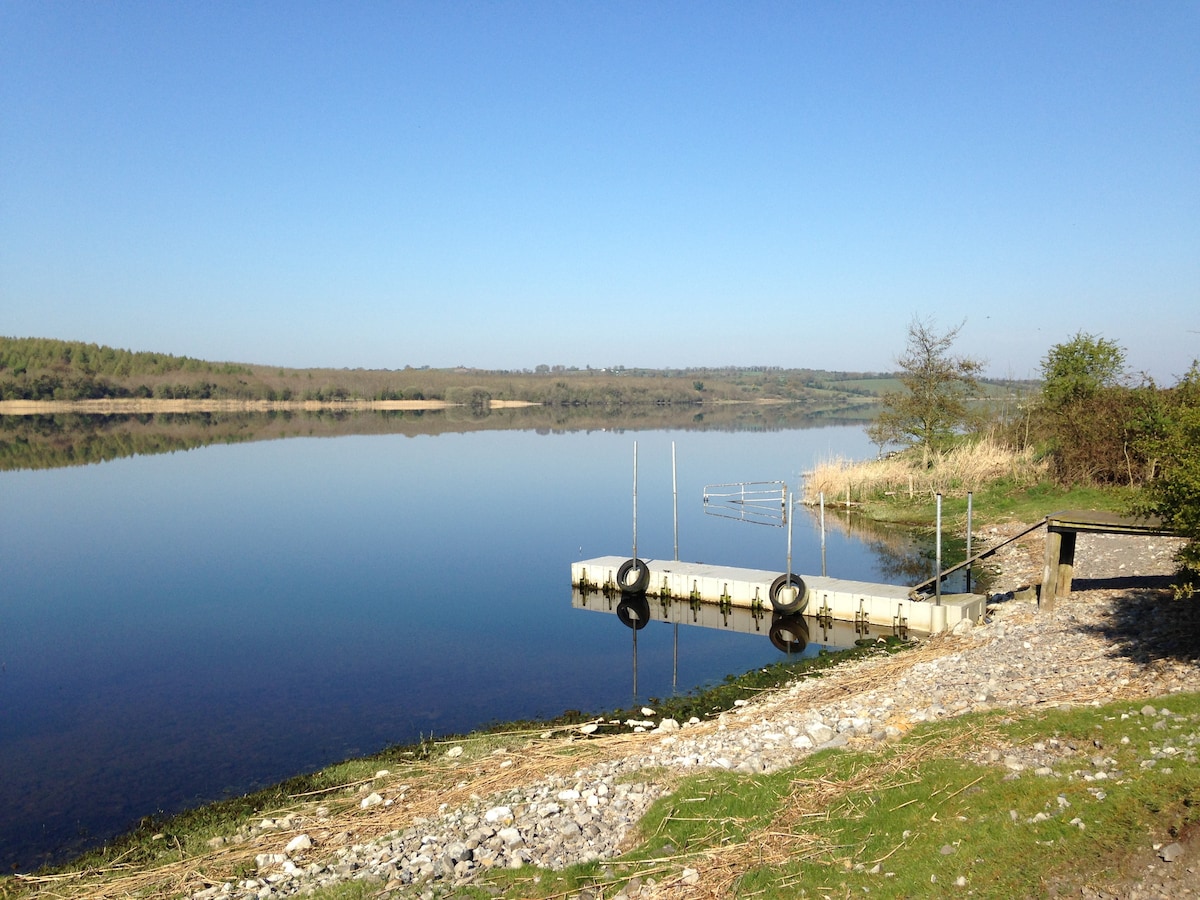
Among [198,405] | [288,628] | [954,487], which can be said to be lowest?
[288,628]

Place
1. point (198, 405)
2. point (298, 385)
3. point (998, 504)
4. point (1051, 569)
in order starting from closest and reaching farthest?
point (1051, 569)
point (998, 504)
point (198, 405)
point (298, 385)

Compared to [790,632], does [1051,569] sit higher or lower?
higher

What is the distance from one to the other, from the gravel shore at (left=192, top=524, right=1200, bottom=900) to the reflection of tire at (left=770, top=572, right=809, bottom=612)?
4451 millimetres

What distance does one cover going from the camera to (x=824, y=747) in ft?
33.6

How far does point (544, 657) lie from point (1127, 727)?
1222 cm

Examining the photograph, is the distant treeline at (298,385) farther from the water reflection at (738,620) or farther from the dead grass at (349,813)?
the dead grass at (349,813)

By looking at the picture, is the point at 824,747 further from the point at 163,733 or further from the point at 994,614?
the point at 163,733

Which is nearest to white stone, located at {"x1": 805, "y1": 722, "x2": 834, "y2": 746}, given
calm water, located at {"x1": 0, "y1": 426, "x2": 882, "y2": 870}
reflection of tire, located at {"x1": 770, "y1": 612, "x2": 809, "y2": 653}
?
calm water, located at {"x1": 0, "y1": 426, "x2": 882, "y2": 870}

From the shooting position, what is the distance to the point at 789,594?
70.7 feet

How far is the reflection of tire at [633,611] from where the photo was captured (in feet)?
72.4

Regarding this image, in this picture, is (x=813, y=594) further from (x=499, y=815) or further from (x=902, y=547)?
(x=499, y=815)

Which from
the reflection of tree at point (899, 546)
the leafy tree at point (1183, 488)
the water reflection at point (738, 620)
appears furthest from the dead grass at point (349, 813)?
the reflection of tree at point (899, 546)

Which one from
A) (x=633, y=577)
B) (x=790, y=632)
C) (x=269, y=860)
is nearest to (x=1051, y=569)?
(x=790, y=632)

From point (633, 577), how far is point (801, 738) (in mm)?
13728
